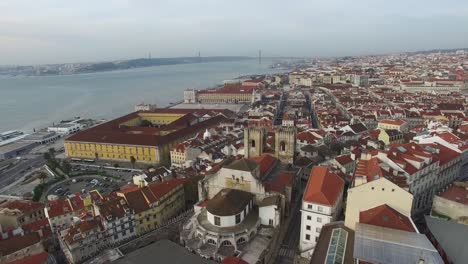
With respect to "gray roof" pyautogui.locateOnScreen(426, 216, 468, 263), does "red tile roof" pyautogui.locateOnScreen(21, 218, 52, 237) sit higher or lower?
lower

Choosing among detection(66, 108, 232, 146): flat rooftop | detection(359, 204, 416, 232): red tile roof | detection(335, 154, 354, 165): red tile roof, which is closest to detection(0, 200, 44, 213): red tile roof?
detection(66, 108, 232, 146): flat rooftop

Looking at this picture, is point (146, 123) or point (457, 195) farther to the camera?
point (146, 123)

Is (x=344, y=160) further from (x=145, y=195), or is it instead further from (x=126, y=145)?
(x=126, y=145)

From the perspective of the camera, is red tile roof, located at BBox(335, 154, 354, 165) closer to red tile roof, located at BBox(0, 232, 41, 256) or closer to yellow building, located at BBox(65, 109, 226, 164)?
yellow building, located at BBox(65, 109, 226, 164)

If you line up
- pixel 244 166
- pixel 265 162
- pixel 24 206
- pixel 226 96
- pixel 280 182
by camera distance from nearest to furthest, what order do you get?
pixel 244 166 → pixel 280 182 → pixel 24 206 → pixel 265 162 → pixel 226 96

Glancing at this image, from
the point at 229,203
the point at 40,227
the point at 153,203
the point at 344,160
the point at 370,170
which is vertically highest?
the point at 370,170

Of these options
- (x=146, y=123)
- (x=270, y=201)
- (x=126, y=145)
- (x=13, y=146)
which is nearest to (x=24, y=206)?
(x=126, y=145)

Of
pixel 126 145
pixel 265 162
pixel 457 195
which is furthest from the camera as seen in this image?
pixel 126 145
